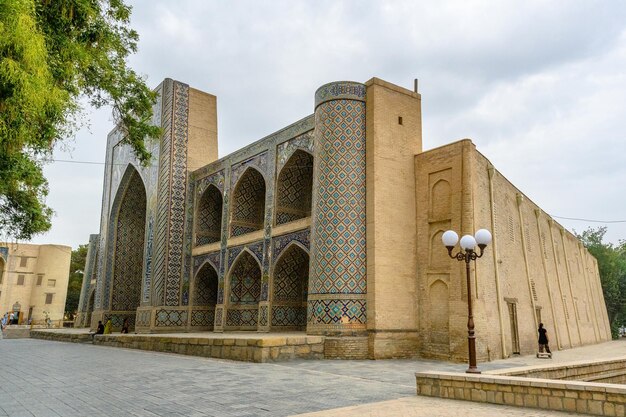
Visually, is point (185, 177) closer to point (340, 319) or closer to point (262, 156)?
point (262, 156)

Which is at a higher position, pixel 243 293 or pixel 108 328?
pixel 243 293

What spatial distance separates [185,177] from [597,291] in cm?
1879

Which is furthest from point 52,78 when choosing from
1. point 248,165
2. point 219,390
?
point 248,165

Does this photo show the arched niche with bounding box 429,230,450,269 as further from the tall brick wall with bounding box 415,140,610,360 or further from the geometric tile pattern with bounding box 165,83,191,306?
the geometric tile pattern with bounding box 165,83,191,306

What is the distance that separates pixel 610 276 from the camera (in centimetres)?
2784

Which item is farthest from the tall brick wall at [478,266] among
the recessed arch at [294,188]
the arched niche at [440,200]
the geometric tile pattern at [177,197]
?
the geometric tile pattern at [177,197]

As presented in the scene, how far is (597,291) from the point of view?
75.9 feet

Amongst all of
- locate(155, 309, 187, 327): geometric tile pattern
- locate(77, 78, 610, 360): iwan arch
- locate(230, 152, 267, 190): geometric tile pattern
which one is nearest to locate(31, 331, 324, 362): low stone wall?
locate(77, 78, 610, 360): iwan arch

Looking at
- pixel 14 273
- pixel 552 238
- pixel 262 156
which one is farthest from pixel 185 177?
pixel 14 273

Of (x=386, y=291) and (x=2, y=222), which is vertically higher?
(x=2, y=222)

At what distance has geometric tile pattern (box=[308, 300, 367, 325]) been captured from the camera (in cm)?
1012

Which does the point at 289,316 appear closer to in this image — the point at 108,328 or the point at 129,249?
the point at 108,328

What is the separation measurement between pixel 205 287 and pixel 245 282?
206 centimetres

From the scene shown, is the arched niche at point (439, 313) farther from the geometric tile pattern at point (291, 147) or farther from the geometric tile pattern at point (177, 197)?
the geometric tile pattern at point (177, 197)
